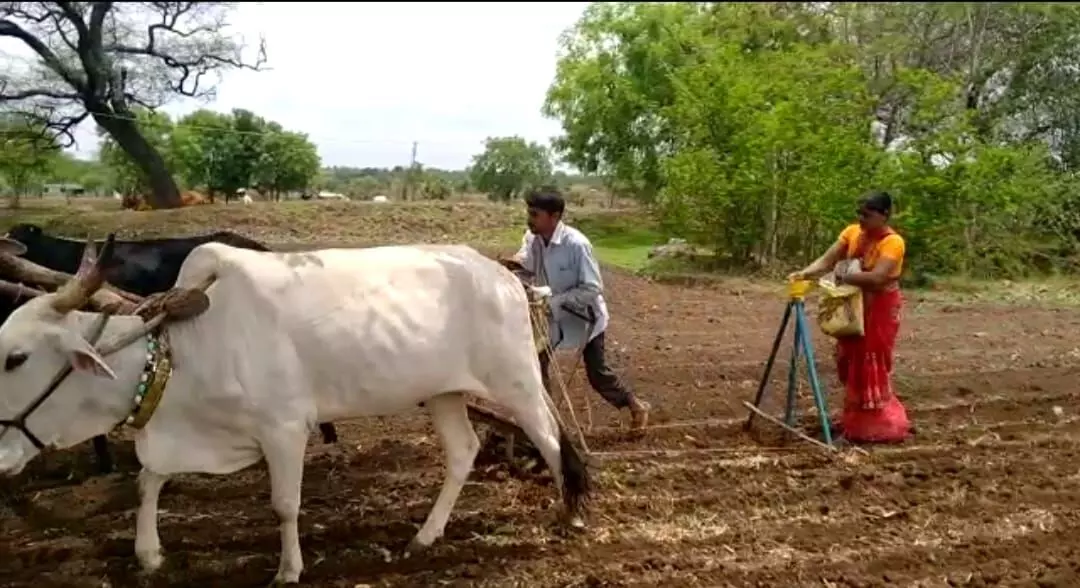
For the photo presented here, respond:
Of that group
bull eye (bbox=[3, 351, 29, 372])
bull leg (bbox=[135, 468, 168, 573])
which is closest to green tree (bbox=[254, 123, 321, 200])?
bull leg (bbox=[135, 468, 168, 573])

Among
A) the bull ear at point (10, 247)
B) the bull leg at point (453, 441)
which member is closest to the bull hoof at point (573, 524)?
the bull leg at point (453, 441)

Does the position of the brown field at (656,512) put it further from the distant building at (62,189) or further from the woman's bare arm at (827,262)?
the distant building at (62,189)

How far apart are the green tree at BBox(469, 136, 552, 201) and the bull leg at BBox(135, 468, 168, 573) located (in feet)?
115

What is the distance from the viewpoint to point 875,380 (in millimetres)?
7434

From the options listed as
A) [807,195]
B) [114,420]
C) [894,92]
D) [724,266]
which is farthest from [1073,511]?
[894,92]

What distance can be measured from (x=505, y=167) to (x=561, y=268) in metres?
36.1

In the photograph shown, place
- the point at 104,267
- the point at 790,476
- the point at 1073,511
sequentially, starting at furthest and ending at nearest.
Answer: the point at 790,476, the point at 1073,511, the point at 104,267

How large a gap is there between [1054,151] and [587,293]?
43.4 feet

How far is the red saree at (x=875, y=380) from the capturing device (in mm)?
7418

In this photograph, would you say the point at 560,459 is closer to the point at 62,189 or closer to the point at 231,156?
the point at 62,189

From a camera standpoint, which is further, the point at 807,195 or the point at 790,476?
the point at 807,195

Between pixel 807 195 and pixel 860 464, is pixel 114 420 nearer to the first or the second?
pixel 860 464

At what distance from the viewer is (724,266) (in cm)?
1939

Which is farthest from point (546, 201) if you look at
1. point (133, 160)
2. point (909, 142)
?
point (133, 160)
